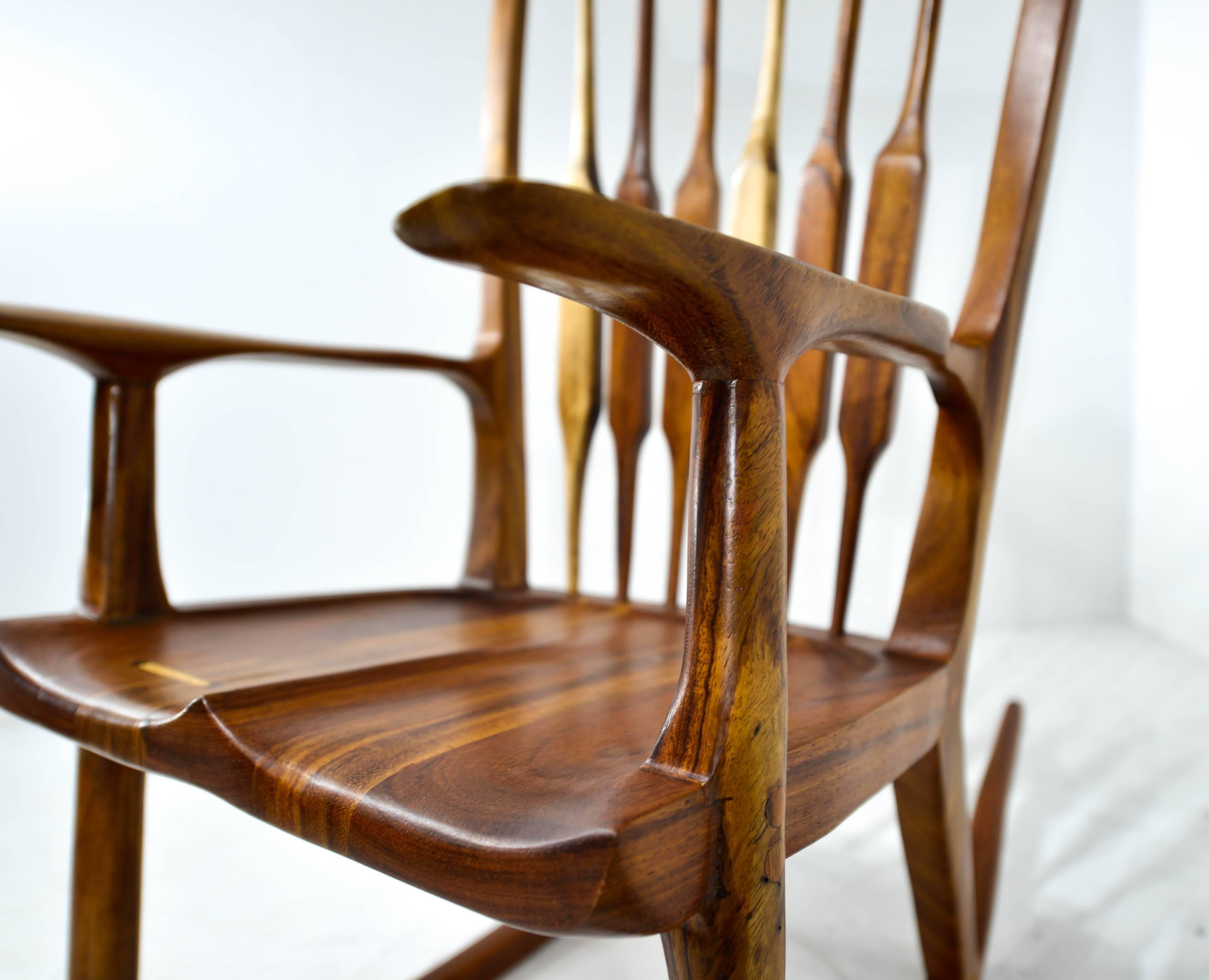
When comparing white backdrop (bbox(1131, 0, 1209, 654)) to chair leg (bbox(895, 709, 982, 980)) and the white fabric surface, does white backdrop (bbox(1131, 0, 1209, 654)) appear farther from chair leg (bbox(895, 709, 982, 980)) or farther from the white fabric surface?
chair leg (bbox(895, 709, 982, 980))

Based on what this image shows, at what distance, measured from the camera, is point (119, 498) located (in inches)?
18.9

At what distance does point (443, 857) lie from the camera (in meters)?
0.26

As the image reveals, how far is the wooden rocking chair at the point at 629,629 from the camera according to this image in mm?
249

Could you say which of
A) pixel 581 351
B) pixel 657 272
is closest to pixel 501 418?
pixel 581 351

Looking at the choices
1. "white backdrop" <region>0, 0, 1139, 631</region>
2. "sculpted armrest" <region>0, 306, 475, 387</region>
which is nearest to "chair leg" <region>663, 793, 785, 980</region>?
"sculpted armrest" <region>0, 306, 475, 387</region>

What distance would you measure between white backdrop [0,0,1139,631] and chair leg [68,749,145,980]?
77 cm

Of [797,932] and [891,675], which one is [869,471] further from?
[797,932]

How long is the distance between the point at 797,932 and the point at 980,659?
79cm

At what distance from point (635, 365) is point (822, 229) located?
16cm

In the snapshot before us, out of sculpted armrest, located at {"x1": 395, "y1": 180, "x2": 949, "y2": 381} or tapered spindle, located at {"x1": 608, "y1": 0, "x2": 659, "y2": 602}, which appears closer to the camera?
sculpted armrest, located at {"x1": 395, "y1": 180, "x2": 949, "y2": 381}

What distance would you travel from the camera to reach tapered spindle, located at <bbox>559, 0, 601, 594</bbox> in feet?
2.12

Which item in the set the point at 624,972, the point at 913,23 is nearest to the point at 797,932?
the point at 624,972

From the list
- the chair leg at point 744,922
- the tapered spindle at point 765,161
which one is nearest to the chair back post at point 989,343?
the tapered spindle at point 765,161

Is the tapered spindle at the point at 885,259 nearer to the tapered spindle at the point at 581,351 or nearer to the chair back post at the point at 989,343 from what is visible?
the chair back post at the point at 989,343
